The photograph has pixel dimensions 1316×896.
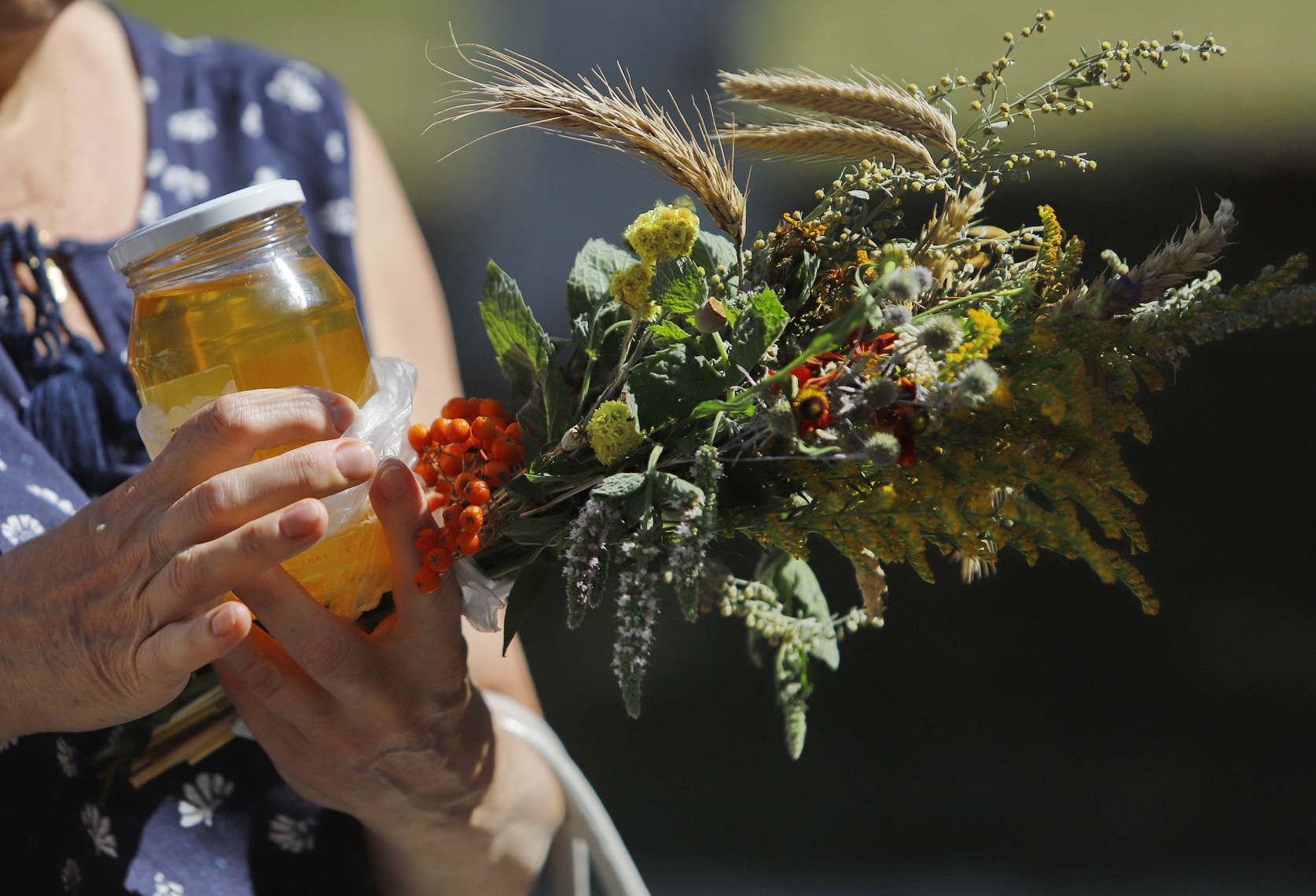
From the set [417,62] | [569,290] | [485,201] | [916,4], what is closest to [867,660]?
[485,201]

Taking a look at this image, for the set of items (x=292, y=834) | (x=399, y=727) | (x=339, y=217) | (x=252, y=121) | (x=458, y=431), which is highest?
(x=252, y=121)

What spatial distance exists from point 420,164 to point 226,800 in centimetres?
254

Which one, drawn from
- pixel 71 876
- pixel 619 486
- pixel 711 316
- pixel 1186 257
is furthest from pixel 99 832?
pixel 1186 257

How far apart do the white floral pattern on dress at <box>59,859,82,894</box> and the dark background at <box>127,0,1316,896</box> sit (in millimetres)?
2046

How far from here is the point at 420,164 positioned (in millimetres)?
3061

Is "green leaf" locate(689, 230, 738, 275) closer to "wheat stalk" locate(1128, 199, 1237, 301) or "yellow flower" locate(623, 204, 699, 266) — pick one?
"yellow flower" locate(623, 204, 699, 266)

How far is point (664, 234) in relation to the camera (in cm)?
57

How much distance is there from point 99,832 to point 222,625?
0.46 meters

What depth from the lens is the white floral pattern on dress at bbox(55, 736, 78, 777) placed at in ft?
2.83

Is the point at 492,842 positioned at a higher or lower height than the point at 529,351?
lower

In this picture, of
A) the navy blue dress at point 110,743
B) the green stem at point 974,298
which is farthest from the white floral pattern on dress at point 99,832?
the green stem at point 974,298

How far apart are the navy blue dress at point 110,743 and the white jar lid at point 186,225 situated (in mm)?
344

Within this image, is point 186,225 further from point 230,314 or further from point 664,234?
point 664,234

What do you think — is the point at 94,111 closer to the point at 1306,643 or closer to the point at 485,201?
the point at 485,201
